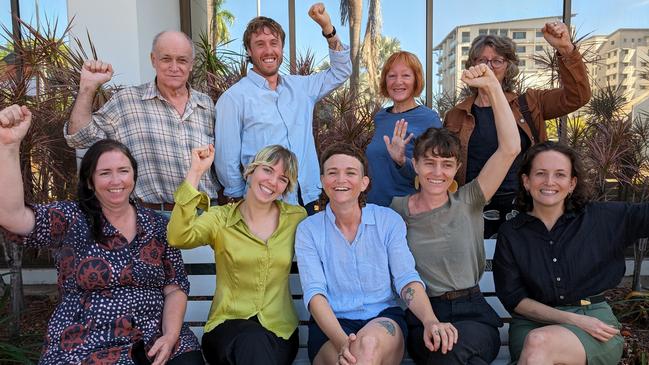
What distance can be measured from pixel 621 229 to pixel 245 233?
1779 mm

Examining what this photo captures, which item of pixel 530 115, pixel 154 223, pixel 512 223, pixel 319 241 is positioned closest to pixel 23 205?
pixel 154 223

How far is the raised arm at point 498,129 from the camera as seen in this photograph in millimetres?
2411

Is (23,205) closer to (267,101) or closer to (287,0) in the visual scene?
(267,101)

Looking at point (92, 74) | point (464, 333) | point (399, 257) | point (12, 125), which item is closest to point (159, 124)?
point (92, 74)

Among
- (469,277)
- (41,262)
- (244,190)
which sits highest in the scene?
(244,190)

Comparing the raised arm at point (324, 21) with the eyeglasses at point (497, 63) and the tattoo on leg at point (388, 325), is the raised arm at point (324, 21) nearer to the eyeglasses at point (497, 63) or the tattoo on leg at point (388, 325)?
the eyeglasses at point (497, 63)

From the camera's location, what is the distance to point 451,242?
2420 mm

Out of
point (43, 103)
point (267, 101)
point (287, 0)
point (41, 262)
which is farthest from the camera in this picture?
point (287, 0)

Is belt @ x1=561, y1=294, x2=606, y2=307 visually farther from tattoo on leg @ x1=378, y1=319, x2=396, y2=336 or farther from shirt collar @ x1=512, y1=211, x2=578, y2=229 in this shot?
tattoo on leg @ x1=378, y1=319, x2=396, y2=336

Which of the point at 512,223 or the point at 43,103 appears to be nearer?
the point at 512,223

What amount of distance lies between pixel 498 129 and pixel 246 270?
1.39 metres

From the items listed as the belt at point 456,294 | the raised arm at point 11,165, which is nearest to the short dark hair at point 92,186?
the raised arm at point 11,165

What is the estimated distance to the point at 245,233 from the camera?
2385 mm

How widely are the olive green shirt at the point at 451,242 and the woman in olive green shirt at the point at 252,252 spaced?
25.1 inches
